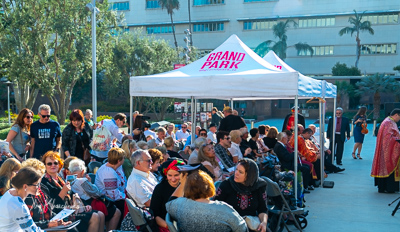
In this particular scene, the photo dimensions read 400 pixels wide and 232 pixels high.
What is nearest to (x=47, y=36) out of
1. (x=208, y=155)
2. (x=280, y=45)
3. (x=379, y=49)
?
(x=208, y=155)

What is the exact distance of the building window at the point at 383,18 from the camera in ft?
177

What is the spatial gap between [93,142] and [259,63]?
3493 millimetres

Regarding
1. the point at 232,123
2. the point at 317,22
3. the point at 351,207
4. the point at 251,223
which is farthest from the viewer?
the point at 317,22

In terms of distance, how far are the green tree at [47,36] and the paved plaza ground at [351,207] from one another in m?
13.7

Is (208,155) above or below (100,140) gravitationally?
below

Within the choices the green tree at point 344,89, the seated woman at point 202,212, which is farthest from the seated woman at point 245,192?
the green tree at point 344,89

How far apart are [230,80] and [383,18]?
5459cm

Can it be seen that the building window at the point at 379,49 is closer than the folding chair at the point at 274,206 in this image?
No

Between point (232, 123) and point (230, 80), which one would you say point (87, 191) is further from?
point (232, 123)

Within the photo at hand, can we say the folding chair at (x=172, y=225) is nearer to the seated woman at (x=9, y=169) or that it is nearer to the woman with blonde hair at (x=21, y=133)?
the seated woman at (x=9, y=169)

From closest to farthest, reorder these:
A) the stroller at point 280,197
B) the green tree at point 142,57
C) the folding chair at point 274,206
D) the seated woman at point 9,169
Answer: the seated woman at point 9,169, the folding chair at point 274,206, the stroller at point 280,197, the green tree at point 142,57

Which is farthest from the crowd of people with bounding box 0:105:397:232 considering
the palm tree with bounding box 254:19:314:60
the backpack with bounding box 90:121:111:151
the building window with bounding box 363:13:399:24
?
the building window with bounding box 363:13:399:24

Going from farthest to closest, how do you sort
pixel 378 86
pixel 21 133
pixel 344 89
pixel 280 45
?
pixel 280 45 < pixel 344 89 < pixel 378 86 < pixel 21 133

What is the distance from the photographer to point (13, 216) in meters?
3.34
